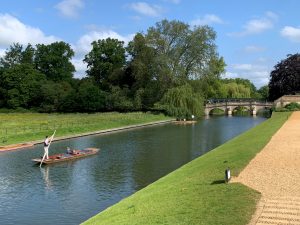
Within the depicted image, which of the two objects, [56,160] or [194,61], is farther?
[194,61]

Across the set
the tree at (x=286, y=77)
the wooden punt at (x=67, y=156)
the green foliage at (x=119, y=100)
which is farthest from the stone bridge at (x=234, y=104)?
the wooden punt at (x=67, y=156)

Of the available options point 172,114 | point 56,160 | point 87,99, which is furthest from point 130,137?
point 87,99

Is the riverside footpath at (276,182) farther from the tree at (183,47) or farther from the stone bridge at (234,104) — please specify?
the stone bridge at (234,104)

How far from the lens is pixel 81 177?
25484 mm

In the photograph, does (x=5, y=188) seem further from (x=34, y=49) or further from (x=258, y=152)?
(x=34, y=49)

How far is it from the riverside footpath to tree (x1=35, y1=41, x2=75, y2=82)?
96498 mm

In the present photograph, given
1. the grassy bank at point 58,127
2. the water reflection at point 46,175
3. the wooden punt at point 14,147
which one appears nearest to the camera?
the water reflection at point 46,175

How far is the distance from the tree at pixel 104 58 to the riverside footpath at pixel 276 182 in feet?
263

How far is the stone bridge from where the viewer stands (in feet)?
321

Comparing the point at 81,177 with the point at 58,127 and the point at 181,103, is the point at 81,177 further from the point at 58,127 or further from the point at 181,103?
the point at 181,103

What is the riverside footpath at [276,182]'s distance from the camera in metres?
12.2

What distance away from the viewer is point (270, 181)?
54.4 ft

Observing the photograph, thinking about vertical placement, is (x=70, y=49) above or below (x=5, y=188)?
above

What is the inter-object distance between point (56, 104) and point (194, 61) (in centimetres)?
3259
